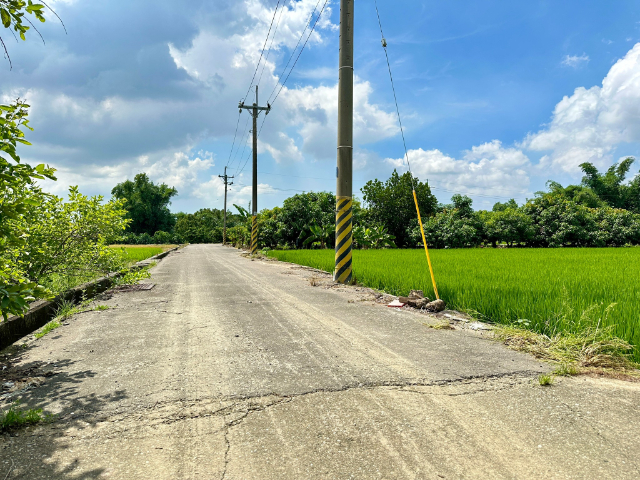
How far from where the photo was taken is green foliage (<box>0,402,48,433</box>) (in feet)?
7.75

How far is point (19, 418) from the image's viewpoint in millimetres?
A: 2398

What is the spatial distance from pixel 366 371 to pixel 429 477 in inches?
55.3

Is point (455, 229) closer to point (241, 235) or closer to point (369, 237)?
point (369, 237)

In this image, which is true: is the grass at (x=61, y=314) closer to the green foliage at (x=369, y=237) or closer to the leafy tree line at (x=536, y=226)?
the green foliage at (x=369, y=237)

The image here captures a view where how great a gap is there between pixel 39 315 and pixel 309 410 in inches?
182

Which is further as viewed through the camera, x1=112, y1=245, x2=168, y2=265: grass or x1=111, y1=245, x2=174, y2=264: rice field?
x1=111, y1=245, x2=174, y2=264: rice field

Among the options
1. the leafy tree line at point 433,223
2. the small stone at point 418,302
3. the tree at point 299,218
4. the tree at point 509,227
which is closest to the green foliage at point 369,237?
the leafy tree line at point 433,223

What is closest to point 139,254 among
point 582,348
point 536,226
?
point 582,348

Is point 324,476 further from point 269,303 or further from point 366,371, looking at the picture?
point 269,303

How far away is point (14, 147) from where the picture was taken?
2502 millimetres

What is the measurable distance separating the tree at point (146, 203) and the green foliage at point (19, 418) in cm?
7445

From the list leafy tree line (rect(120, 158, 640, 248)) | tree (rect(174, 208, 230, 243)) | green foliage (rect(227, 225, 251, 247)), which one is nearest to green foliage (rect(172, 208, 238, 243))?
tree (rect(174, 208, 230, 243))

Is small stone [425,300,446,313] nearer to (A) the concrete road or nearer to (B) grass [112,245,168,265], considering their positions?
(A) the concrete road

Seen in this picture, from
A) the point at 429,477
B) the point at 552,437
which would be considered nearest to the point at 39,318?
the point at 429,477
